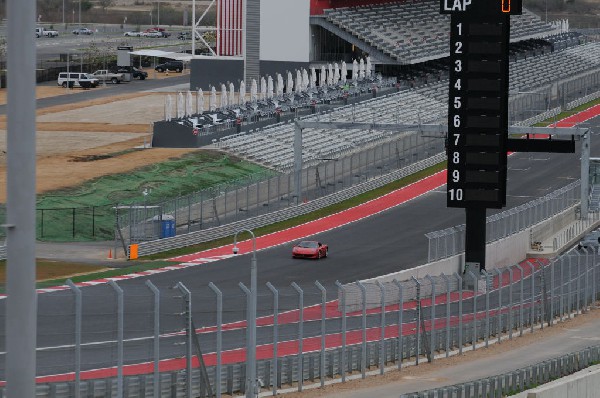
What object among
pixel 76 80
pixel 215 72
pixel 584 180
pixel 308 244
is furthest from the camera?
pixel 76 80

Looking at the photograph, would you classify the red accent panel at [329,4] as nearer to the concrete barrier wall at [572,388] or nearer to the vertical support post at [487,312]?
the vertical support post at [487,312]

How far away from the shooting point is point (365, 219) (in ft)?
242

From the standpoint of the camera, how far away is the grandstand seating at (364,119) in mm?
84062

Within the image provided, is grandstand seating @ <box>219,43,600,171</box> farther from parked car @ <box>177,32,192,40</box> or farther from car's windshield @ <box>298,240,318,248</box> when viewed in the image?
parked car @ <box>177,32,192,40</box>

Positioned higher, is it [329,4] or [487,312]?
[329,4]

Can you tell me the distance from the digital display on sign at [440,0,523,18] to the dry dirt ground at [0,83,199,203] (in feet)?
68.5

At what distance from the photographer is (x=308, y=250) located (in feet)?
200

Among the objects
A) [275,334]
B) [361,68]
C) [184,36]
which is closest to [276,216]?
[361,68]

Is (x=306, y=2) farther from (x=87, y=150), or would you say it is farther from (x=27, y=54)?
(x=27, y=54)

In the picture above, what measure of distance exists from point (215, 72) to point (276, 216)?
46203 millimetres

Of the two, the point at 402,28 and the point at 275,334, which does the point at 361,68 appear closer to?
the point at 402,28

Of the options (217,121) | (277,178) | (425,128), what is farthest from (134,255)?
(217,121)

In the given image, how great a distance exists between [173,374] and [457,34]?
28.8 m

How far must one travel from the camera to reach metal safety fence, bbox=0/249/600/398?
78.9 feet
